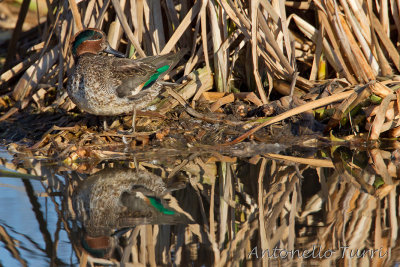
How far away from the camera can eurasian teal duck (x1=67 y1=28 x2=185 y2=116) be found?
491 centimetres

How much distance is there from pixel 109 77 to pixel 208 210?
1991 mm

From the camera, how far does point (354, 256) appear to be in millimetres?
2783

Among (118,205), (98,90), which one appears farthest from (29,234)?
(98,90)

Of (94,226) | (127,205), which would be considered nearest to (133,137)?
(127,205)

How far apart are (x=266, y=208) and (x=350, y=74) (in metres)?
2.42

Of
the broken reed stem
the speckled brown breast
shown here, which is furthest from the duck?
the broken reed stem

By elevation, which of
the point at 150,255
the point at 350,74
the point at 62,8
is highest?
the point at 62,8

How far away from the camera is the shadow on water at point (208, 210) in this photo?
2.88m

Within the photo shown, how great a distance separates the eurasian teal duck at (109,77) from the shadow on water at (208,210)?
0.61m

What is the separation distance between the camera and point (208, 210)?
11.4ft

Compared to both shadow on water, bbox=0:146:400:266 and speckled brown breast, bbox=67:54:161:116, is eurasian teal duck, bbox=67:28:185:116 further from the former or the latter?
shadow on water, bbox=0:146:400:266

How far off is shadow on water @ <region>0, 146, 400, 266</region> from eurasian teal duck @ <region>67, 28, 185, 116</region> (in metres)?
0.61

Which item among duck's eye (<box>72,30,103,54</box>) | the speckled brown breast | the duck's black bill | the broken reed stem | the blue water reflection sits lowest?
the blue water reflection

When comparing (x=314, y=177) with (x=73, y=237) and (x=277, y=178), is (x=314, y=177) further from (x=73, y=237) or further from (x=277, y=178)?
(x=73, y=237)
